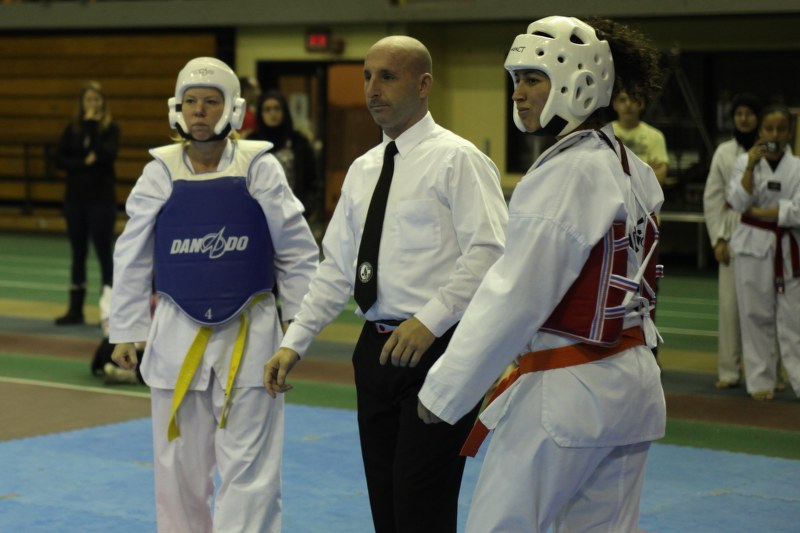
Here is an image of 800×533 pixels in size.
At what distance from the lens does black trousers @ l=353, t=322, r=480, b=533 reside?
450 cm

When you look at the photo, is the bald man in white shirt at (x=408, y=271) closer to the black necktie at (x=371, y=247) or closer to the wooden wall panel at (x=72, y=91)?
the black necktie at (x=371, y=247)

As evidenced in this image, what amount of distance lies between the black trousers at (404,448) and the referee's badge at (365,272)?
0.21 meters

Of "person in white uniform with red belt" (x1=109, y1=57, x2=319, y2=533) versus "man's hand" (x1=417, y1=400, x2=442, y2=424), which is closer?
"man's hand" (x1=417, y1=400, x2=442, y2=424)

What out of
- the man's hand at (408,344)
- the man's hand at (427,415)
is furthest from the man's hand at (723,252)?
the man's hand at (427,415)

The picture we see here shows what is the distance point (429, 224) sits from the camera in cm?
459

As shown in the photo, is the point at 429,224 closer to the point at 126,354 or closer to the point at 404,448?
the point at 404,448

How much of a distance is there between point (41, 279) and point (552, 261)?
14.4 metres

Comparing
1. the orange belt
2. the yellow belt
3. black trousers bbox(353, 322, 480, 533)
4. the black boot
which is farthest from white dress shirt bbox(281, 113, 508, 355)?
the black boot

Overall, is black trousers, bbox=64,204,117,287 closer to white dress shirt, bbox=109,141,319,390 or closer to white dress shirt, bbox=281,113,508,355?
white dress shirt, bbox=109,141,319,390

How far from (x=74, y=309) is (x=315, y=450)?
19.7ft

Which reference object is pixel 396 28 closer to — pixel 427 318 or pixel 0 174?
pixel 0 174

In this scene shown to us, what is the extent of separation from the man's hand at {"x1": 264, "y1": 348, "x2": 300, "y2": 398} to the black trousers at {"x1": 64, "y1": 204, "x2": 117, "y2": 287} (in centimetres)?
835

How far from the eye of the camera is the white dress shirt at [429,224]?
4504 mm

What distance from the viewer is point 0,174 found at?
2608 cm
